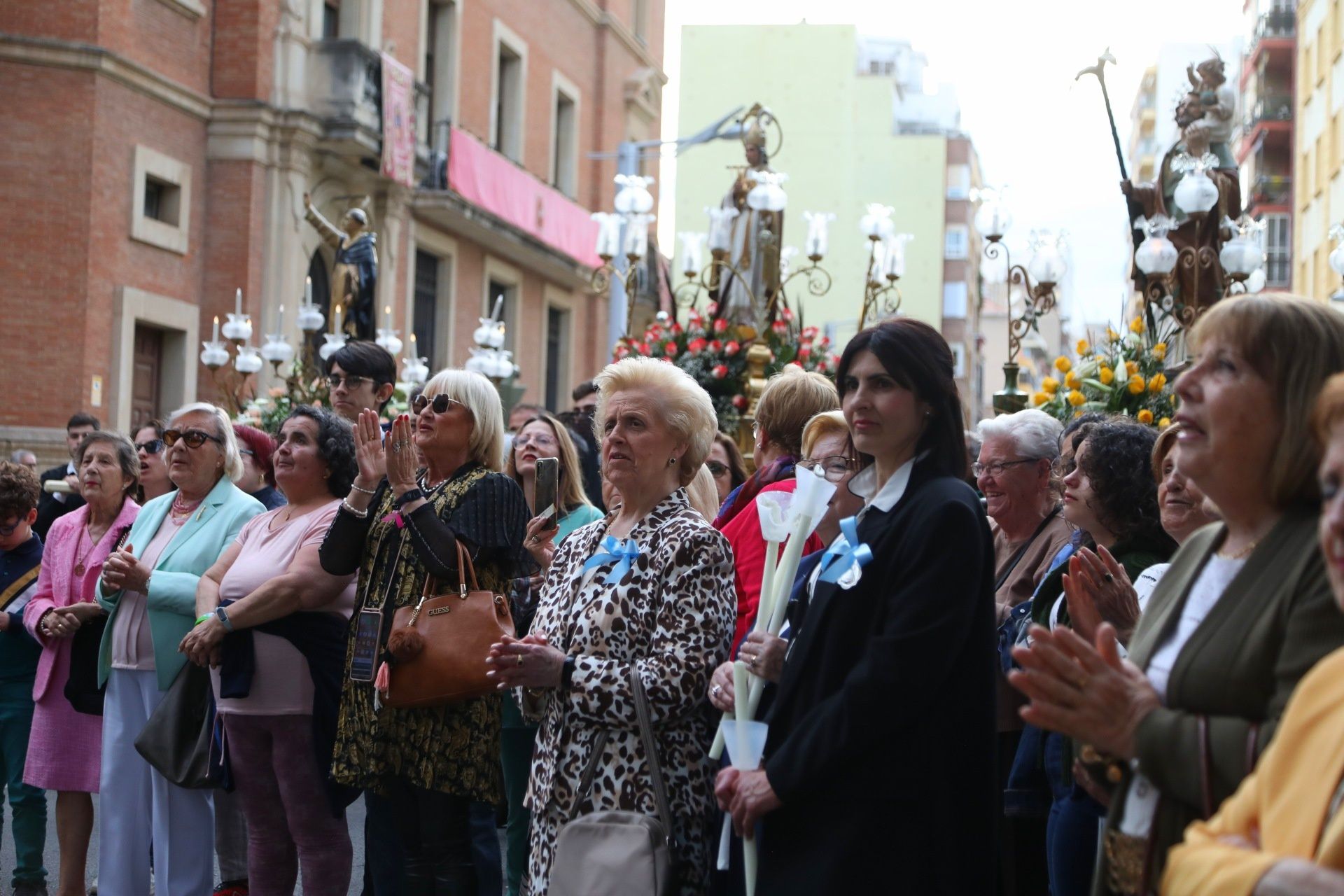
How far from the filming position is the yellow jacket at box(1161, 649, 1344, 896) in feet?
6.70

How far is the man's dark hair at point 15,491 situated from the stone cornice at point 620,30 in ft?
91.5

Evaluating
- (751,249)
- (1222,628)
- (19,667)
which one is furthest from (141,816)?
(751,249)

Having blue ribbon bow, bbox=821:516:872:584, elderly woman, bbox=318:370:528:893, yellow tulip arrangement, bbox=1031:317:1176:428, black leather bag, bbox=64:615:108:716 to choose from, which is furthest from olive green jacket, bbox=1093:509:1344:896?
yellow tulip arrangement, bbox=1031:317:1176:428

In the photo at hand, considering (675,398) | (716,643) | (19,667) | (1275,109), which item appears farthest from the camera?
(1275,109)

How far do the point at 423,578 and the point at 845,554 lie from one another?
1.93 meters

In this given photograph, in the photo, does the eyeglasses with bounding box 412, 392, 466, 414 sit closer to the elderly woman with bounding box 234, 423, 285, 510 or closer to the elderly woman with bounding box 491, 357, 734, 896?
the elderly woman with bounding box 491, 357, 734, 896

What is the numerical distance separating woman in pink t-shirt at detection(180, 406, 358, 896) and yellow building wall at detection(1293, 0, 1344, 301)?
89.8 ft

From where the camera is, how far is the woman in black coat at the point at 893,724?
11.1 ft

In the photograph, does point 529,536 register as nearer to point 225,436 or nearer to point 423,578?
point 423,578

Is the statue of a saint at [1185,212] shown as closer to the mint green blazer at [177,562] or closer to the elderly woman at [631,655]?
the mint green blazer at [177,562]

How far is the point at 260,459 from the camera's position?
7590 mm

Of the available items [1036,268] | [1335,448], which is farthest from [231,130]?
[1335,448]

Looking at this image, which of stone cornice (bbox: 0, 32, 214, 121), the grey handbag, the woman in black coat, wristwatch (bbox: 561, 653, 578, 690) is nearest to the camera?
the woman in black coat

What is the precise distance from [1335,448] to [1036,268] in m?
9.61
